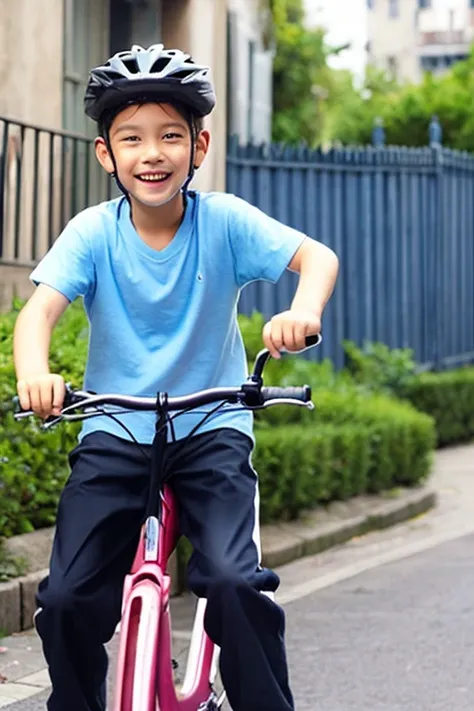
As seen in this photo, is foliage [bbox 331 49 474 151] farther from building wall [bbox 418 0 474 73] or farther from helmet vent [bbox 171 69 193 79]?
building wall [bbox 418 0 474 73]

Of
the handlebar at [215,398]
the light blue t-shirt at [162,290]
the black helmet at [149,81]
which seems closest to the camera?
the handlebar at [215,398]

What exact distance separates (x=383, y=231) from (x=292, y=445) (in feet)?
15.3

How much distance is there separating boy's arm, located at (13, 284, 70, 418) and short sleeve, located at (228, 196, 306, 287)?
17.4 inches

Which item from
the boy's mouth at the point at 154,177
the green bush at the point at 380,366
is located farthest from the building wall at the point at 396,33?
the boy's mouth at the point at 154,177

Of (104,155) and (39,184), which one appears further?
(39,184)

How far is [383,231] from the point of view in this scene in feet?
41.2

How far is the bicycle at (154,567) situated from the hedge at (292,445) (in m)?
2.62

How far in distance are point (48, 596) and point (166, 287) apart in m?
0.74

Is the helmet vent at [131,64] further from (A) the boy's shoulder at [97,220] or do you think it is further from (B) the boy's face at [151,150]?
(A) the boy's shoulder at [97,220]

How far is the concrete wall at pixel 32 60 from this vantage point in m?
9.27

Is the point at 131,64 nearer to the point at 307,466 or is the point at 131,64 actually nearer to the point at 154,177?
the point at 154,177

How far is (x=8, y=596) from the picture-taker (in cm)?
593

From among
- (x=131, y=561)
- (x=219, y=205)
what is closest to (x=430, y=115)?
(x=219, y=205)

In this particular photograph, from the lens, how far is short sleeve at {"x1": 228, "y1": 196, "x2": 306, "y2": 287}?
147 inches
